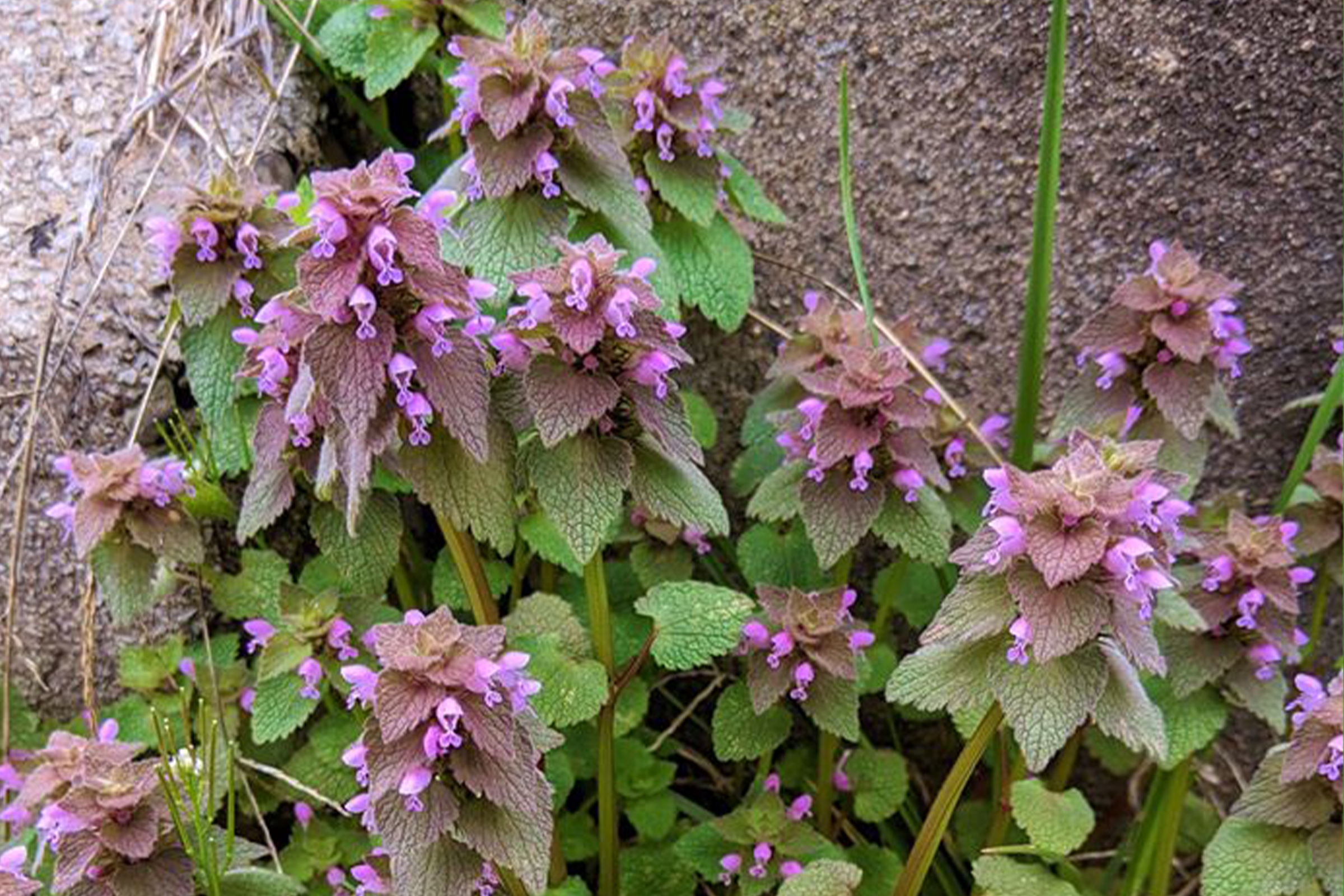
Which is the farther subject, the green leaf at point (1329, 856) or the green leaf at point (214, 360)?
the green leaf at point (214, 360)

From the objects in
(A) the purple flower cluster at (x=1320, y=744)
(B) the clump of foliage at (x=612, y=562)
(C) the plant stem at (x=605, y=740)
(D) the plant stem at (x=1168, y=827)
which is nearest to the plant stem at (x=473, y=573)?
(B) the clump of foliage at (x=612, y=562)

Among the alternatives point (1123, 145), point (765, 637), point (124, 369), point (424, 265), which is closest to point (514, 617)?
point (765, 637)

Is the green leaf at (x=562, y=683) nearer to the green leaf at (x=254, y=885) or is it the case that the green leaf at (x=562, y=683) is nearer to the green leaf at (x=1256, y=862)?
the green leaf at (x=254, y=885)

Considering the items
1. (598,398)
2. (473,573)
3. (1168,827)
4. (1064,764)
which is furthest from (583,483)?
(1168,827)

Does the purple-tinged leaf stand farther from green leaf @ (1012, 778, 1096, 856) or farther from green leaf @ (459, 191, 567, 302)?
green leaf @ (1012, 778, 1096, 856)

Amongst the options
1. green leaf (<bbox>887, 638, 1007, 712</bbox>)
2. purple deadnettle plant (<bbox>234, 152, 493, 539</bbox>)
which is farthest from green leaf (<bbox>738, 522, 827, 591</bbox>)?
purple deadnettle plant (<bbox>234, 152, 493, 539</bbox>)
